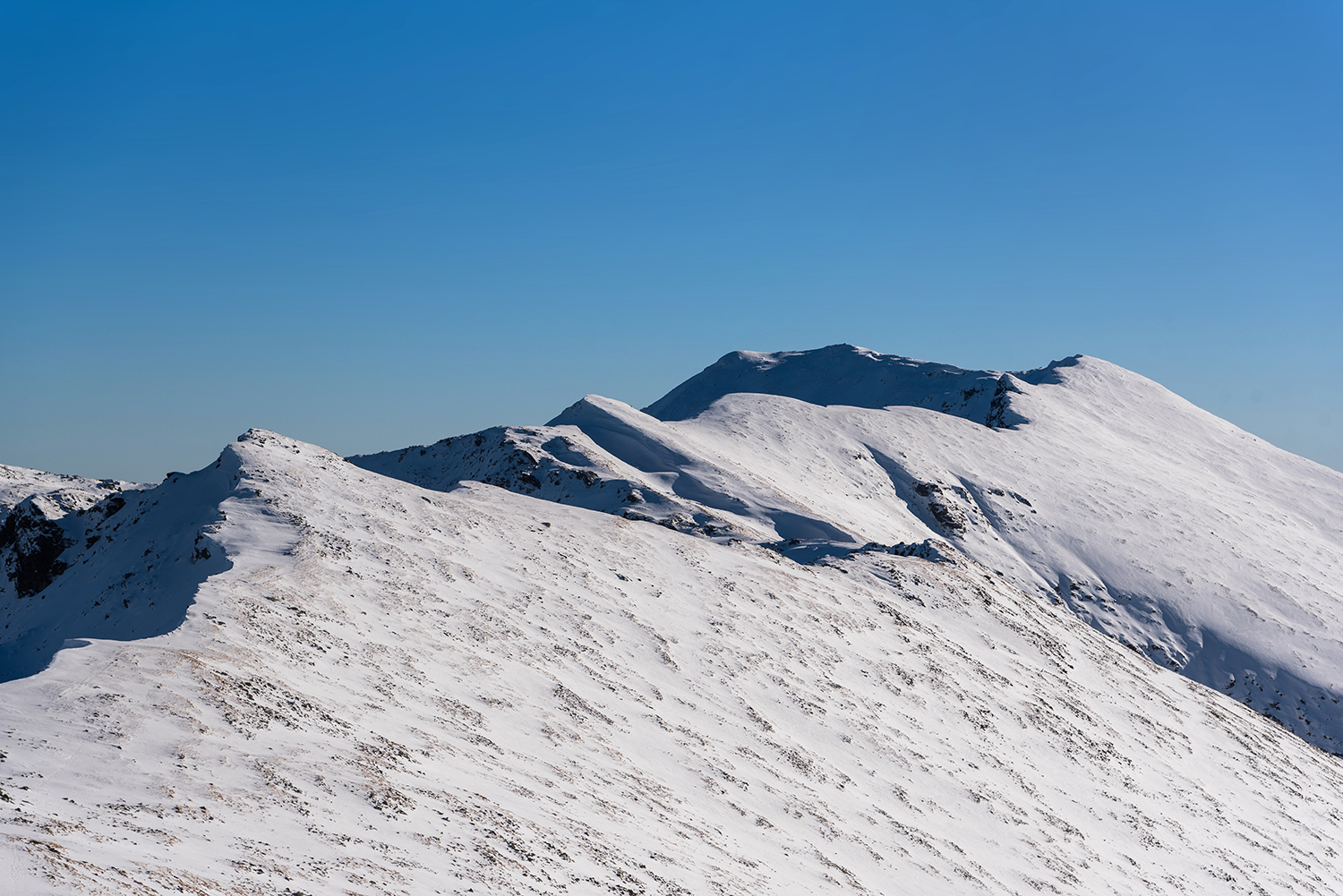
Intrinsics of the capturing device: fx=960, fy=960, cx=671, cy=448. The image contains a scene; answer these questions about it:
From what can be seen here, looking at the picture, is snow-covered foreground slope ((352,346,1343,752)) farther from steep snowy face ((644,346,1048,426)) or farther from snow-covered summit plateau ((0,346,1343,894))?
steep snowy face ((644,346,1048,426))

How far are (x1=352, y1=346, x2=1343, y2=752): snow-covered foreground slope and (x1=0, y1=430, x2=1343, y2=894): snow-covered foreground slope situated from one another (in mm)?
9269

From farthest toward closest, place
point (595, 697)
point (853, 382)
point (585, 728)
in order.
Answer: point (853, 382) → point (595, 697) → point (585, 728)

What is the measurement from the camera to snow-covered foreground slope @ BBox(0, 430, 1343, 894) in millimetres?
12156

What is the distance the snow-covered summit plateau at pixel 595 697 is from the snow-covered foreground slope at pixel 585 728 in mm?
86

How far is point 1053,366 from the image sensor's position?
10631 cm

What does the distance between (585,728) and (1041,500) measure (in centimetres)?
5256

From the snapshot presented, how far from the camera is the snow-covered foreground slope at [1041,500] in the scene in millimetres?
47281

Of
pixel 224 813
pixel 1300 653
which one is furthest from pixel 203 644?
pixel 1300 653

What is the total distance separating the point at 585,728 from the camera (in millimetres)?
20125

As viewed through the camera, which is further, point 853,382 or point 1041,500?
point 853,382

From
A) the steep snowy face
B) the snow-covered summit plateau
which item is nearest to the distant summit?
the steep snowy face

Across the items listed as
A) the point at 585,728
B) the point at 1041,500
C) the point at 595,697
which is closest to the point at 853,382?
the point at 1041,500

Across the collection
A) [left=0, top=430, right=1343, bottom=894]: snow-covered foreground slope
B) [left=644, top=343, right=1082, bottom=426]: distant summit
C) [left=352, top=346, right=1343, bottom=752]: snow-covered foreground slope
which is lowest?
[left=0, top=430, right=1343, bottom=894]: snow-covered foreground slope

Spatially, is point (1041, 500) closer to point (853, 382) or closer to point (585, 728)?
point (853, 382)
